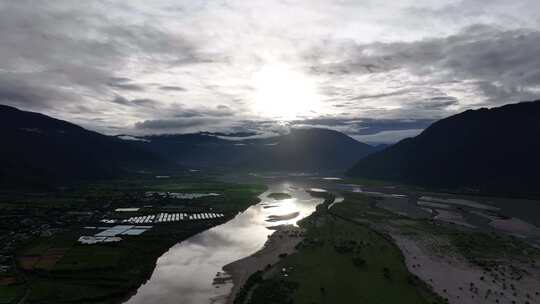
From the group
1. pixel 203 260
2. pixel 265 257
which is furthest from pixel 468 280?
pixel 203 260

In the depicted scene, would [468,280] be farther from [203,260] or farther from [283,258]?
[203,260]

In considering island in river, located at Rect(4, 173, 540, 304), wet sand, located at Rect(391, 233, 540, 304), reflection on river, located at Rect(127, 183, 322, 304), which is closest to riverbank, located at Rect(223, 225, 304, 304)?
island in river, located at Rect(4, 173, 540, 304)

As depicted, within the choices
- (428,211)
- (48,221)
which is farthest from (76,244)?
(428,211)

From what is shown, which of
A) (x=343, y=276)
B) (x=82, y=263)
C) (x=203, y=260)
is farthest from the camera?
(x=203, y=260)

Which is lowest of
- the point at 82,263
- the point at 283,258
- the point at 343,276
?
the point at 82,263

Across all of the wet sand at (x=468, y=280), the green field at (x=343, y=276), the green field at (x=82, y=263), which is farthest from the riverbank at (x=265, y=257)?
the wet sand at (x=468, y=280)

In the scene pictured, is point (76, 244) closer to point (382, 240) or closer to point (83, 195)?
point (382, 240)
